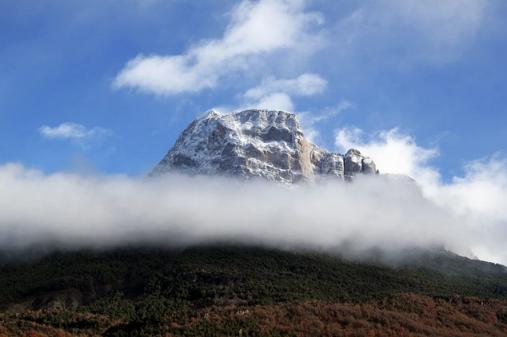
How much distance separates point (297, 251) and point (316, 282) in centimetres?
4073

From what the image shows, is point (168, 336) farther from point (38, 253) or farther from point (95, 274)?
point (38, 253)

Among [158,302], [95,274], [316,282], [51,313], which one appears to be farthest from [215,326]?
[95,274]

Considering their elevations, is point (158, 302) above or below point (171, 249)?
below

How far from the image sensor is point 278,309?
328 ft

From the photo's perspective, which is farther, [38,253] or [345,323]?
[38,253]

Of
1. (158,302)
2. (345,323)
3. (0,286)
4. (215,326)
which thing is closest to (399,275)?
(158,302)

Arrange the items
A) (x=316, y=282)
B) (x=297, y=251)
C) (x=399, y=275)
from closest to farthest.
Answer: (x=316, y=282)
(x=399, y=275)
(x=297, y=251)

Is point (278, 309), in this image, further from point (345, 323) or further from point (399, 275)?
point (399, 275)

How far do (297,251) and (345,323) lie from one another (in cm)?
9984

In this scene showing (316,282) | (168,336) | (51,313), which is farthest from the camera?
(316,282)

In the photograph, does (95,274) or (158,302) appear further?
(95,274)

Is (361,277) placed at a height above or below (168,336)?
above

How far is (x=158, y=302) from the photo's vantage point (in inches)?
5413

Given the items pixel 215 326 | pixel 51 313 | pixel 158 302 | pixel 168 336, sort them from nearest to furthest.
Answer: pixel 168 336
pixel 215 326
pixel 51 313
pixel 158 302
